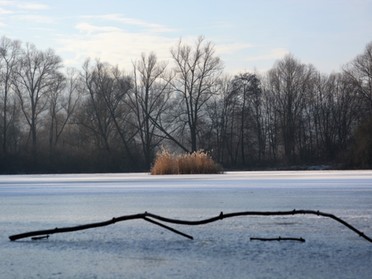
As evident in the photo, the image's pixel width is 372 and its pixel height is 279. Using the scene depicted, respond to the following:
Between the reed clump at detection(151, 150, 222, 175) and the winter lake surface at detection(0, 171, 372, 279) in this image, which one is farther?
the reed clump at detection(151, 150, 222, 175)

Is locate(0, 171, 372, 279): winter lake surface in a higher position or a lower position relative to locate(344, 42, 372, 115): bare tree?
lower

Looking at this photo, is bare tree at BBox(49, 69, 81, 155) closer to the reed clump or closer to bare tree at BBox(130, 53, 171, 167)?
bare tree at BBox(130, 53, 171, 167)

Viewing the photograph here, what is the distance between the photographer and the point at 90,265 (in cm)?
332

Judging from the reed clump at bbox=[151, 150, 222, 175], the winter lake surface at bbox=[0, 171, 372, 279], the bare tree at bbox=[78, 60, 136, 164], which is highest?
the bare tree at bbox=[78, 60, 136, 164]

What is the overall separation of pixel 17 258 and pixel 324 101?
144ft

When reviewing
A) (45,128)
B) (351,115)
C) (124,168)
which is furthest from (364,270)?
(45,128)

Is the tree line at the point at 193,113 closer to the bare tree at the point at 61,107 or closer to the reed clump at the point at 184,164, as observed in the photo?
the bare tree at the point at 61,107

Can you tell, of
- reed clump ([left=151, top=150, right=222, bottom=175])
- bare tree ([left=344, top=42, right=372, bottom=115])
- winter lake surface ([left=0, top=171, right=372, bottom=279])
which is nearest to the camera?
winter lake surface ([left=0, top=171, right=372, bottom=279])

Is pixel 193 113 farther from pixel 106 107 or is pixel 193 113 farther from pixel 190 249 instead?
pixel 190 249

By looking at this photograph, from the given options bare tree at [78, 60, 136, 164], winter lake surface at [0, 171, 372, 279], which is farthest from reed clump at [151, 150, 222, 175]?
bare tree at [78, 60, 136, 164]

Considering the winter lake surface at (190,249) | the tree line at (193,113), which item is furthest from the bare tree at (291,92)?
the winter lake surface at (190,249)

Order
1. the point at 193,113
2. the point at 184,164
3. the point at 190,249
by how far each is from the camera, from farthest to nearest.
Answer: the point at 193,113
the point at 184,164
the point at 190,249

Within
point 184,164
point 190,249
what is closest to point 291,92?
point 184,164

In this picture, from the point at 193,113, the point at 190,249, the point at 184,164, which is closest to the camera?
the point at 190,249
